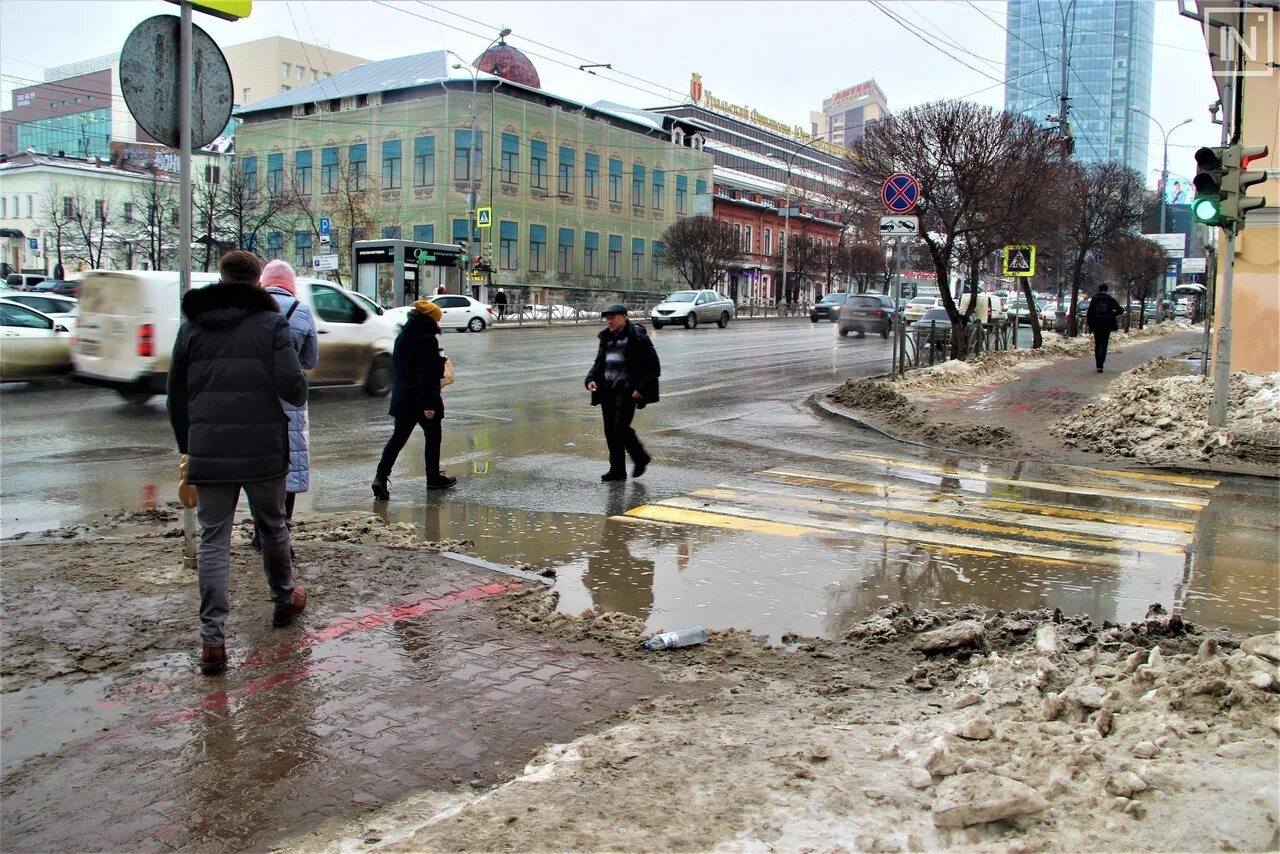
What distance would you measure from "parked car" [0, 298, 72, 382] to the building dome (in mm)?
48942

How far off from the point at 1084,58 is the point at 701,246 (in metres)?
28.5

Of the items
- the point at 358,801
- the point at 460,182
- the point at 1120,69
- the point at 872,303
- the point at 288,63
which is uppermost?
the point at 288,63

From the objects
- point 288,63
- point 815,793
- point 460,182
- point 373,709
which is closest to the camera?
point 815,793

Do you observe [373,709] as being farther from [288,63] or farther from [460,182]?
[288,63]

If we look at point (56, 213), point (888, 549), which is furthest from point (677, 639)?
point (56, 213)

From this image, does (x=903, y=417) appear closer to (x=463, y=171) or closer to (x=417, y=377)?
(x=417, y=377)

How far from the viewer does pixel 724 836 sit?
3027mm

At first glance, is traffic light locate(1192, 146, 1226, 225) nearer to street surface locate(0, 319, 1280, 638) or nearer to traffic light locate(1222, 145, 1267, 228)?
traffic light locate(1222, 145, 1267, 228)

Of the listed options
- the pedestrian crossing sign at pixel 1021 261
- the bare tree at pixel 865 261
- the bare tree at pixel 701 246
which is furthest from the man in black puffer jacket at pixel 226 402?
the bare tree at pixel 865 261

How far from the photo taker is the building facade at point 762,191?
84688 millimetres

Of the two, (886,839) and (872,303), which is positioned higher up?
(872,303)

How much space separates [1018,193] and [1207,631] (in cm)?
1994

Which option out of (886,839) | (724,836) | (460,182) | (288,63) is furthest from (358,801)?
(288,63)

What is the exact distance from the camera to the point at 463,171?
55.5 metres
